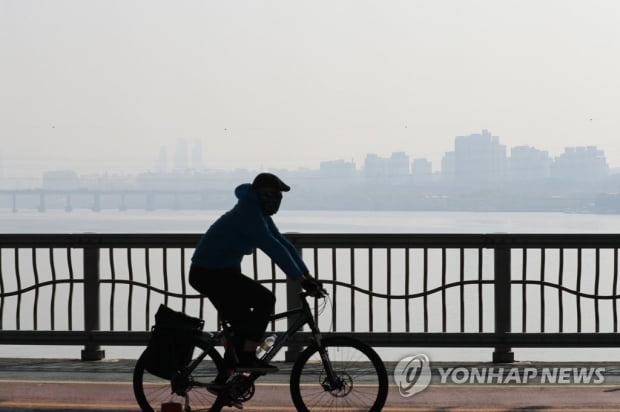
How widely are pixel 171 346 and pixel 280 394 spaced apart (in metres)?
2.09

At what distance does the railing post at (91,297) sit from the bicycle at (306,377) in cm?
413

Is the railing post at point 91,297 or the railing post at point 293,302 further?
the railing post at point 91,297

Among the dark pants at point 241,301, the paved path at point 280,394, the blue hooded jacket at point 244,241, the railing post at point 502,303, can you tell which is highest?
the blue hooded jacket at point 244,241

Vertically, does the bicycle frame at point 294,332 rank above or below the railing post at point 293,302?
above

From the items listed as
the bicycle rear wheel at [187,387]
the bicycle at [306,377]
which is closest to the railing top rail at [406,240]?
the bicycle rear wheel at [187,387]

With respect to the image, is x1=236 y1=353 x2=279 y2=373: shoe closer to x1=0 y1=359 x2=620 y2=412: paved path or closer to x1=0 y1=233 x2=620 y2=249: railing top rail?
x1=0 y1=359 x2=620 y2=412: paved path

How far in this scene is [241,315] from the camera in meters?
7.77

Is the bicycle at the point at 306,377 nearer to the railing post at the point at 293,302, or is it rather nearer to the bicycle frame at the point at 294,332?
the bicycle frame at the point at 294,332

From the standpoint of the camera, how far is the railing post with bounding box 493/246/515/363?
38.1 feet

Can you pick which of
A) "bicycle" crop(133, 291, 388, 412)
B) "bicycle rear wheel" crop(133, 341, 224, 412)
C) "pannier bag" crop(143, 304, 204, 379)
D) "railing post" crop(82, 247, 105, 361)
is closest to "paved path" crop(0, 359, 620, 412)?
"railing post" crop(82, 247, 105, 361)

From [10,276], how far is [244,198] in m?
81.5

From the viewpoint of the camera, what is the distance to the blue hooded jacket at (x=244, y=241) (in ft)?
24.8

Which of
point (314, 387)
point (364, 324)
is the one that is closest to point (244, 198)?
point (314, 387)

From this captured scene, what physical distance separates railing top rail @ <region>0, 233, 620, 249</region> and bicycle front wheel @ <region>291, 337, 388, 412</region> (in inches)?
149
